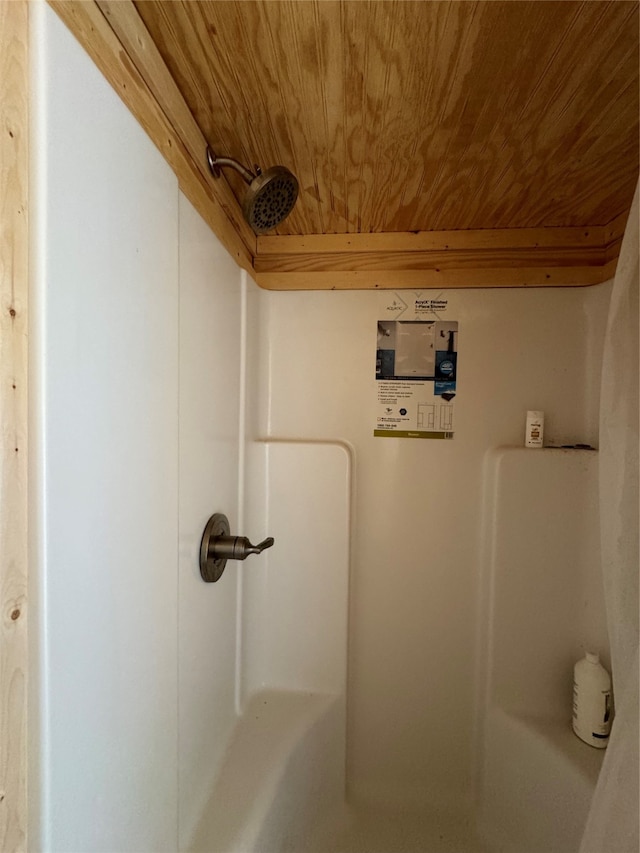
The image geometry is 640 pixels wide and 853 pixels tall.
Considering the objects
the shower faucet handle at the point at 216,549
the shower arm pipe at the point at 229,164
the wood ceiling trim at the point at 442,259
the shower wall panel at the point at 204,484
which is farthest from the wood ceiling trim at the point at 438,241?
the shower faucet handle at the point at 216,549

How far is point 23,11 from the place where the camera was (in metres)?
0.38

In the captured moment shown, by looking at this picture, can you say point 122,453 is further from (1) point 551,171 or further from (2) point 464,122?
(1) point 551,171

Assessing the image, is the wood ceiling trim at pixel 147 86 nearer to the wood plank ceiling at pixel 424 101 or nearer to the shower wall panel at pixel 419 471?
the wood plank ceiling at pixel 424 101

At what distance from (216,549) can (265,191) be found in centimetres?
78

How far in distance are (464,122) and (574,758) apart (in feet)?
4.96

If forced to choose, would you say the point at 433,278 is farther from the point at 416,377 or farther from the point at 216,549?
the point at 216,549

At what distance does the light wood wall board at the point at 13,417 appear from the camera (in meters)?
0.36

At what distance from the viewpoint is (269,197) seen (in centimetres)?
81

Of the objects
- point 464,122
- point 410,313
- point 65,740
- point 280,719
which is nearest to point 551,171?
point 464,122

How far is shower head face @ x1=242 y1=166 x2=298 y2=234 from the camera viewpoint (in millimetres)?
767

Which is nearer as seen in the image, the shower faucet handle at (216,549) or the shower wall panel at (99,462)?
the shower wall panel at (99,462)

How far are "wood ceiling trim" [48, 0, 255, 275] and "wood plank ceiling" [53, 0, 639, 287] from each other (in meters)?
0.01

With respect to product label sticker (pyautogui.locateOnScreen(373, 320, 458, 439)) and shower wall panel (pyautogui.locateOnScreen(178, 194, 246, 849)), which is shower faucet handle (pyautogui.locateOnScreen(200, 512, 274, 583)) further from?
product label sticker (pyautogui.locateOnScreen(373, 320, 458, 439))

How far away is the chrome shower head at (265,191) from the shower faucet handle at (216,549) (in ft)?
2.26
